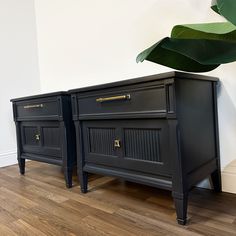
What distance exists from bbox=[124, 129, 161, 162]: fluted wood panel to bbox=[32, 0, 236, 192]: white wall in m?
0.49

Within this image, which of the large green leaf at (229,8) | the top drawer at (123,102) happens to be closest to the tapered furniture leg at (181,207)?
the top drawer at (123,102)

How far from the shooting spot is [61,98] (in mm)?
1529

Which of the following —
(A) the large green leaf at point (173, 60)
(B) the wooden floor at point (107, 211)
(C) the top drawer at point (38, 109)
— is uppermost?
(A) the large green leaf at point (173, 60)

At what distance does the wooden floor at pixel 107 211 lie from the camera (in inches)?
38.9

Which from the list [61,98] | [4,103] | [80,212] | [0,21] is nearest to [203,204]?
[80,212]

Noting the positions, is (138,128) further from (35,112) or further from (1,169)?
(1,169)

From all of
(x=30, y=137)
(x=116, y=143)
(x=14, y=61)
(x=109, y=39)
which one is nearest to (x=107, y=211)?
(x=116, y=143)

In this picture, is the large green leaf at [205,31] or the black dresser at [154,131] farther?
the black dresser at [154,131]

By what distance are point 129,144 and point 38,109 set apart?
2.80 feet

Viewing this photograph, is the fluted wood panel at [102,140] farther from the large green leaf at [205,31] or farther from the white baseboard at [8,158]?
the white baseboard at [8,158]

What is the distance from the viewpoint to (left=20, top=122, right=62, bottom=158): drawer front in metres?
1.64

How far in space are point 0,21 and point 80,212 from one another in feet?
6.58

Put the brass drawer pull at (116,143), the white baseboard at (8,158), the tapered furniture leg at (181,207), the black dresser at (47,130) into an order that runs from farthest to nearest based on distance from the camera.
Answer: the white baseboard at (8,158), the black dresser at (47,130), the brass drawer pull at (116,143), the tapered furniture leg at (181,207)

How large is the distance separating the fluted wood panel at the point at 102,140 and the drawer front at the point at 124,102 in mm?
87
